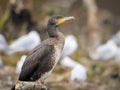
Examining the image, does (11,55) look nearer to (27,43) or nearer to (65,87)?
(27,43)

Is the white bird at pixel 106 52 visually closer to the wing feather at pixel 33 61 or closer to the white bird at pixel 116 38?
the white bird at pixel 116 38

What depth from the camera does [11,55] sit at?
18.9 meters

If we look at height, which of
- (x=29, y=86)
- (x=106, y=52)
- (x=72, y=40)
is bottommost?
(x=29, y=86)

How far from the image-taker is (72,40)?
64.8 ft

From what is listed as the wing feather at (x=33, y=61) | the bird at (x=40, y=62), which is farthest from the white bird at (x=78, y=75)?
the wing feather at (x=33, y=61)

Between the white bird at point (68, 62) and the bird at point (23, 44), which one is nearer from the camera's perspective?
the white bird at point (68, 62)

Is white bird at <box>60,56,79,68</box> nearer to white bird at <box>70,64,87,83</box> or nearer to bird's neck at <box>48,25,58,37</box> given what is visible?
white bird at <box>70,64,87,83</box>

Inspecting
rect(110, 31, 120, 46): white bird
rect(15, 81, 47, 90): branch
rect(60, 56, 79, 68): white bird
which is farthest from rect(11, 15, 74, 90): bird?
rect(110, 31, 120, 46): white bird

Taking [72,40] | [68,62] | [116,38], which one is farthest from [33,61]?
[116,38]

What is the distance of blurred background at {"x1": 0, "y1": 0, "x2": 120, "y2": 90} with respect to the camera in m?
17.1

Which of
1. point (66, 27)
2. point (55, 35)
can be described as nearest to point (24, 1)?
point (66, 27)

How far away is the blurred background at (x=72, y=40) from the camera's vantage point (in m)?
17.1

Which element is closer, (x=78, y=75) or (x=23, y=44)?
(x=78, y=75)

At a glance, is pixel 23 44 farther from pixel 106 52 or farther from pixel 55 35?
pixel 55 35
